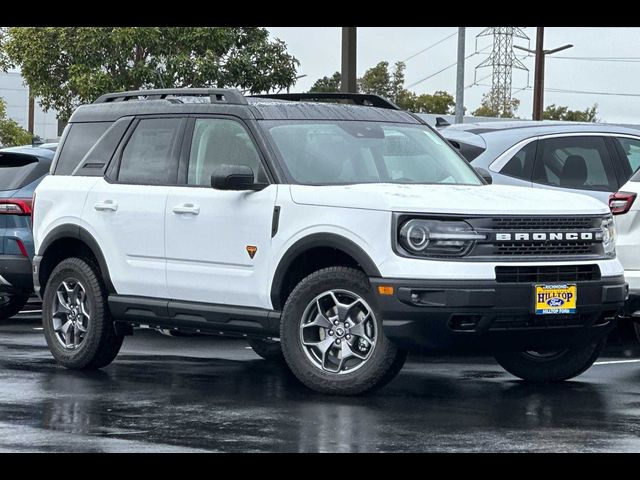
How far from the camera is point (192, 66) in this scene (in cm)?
4072

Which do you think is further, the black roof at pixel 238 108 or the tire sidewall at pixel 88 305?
the tire sidewall at pixel 88 305

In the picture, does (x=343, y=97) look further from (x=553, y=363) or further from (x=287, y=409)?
(x=287, y=409)

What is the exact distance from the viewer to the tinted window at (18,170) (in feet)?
45.3

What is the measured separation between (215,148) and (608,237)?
109 inches

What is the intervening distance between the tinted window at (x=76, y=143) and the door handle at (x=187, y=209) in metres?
1.37

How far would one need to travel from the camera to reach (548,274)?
358 inches

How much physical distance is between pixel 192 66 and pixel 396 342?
32518 millimetres

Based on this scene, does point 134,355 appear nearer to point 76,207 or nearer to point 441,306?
point 76,207

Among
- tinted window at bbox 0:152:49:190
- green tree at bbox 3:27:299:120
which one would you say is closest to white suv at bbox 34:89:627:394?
tinted window at bbox 0:152:49:190

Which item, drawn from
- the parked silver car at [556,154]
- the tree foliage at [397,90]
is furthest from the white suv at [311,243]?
the tree foliage at [397,90]

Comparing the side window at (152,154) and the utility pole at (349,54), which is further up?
the utility pole at (349,54)

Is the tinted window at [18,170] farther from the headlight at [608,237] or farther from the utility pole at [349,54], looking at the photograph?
the utility pole at [349,54]

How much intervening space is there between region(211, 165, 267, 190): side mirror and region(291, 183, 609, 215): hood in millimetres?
308
